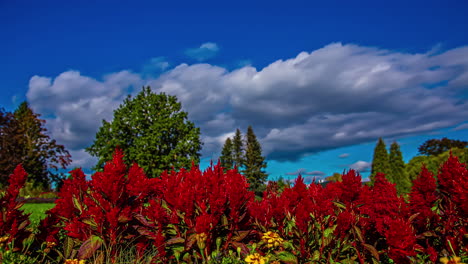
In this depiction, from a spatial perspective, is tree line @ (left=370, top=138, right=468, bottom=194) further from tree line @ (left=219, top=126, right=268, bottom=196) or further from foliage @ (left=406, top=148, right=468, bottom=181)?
tree line @ (left=219, top=126, right=268, bottom=196)

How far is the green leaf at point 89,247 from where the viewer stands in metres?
3.81

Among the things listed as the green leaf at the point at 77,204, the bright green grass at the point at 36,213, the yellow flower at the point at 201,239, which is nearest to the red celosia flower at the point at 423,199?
the yellow flower at the point at 201,239

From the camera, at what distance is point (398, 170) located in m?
40.2

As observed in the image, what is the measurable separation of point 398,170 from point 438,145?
1939 centimetres

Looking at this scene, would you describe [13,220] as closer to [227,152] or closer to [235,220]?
[235,220]

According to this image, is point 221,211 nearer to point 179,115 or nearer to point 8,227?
point 8,227

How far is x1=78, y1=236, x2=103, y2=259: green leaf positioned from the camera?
3.81 meters

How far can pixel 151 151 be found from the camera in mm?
31234

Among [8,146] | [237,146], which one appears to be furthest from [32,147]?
[237,146]

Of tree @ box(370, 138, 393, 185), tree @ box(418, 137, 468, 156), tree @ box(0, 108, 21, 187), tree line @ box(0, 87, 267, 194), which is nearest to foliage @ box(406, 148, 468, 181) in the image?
tree @ box(370, 138, 393, 185)

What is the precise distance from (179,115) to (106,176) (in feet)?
101

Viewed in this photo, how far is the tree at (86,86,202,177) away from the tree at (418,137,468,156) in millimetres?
42665

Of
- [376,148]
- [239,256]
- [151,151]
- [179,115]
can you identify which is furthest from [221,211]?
[376,148]

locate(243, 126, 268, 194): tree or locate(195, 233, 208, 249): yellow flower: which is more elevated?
locate(243, 126, 268, 194): tree
